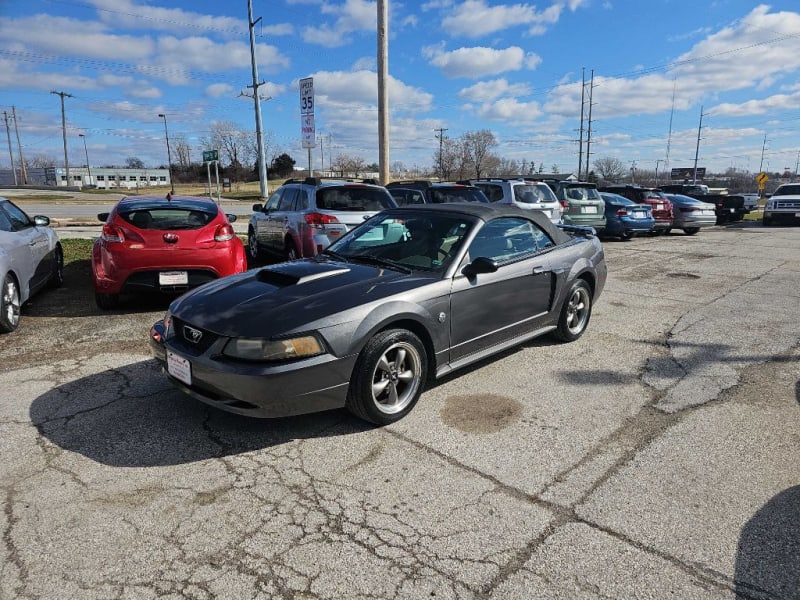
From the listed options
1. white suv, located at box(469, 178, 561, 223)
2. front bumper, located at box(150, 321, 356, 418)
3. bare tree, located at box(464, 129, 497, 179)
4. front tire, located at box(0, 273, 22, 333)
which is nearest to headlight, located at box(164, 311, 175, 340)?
front bumper, located at box(150, 321, 356, 418)

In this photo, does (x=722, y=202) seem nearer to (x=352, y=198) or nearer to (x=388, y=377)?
(x=352, y=198)

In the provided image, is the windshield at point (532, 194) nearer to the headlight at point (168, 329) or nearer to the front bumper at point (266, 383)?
the headlight at point (168, 329)

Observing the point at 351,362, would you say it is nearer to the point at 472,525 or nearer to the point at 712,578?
the point at 472,525

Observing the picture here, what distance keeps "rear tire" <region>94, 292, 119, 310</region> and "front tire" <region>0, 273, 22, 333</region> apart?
80 centimetres

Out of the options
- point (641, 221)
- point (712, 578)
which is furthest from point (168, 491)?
point (641, 221)

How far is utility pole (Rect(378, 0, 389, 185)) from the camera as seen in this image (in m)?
14.3

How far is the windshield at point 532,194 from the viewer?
494 inches

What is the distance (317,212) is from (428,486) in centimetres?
576

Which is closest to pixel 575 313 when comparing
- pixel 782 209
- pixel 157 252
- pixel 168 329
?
pixel 168 329

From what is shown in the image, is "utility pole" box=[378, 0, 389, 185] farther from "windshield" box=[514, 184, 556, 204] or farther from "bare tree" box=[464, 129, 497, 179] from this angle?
"bare tree" box=[464, 129, 497, 179]

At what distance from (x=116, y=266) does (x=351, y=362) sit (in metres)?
4.08

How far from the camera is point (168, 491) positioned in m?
2.88

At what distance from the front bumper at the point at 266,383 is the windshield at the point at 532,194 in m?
10.1

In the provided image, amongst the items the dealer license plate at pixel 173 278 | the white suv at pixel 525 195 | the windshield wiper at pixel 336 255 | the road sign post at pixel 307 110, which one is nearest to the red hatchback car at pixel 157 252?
the dealer license plate at pixel 173 278
